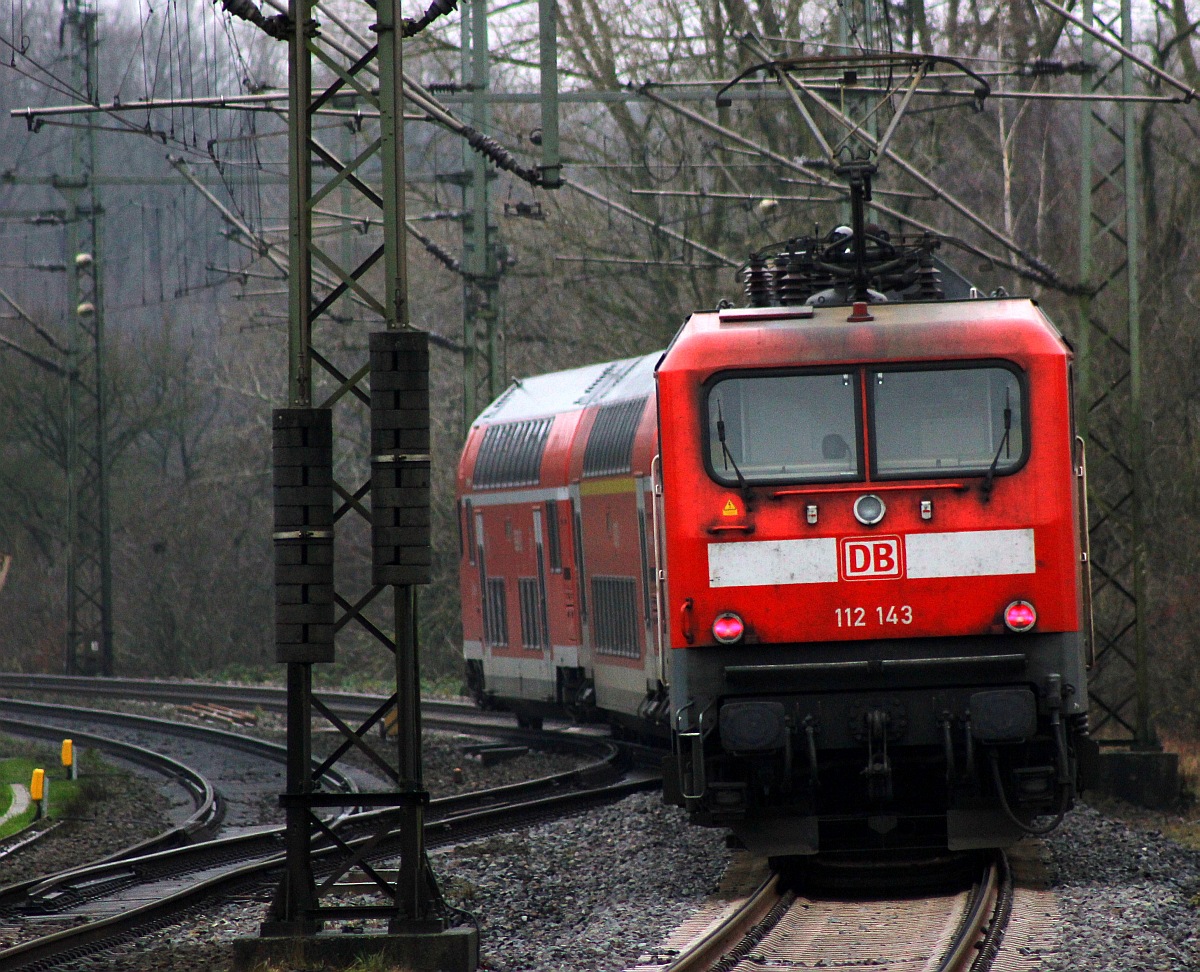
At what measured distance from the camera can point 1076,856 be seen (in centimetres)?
1133

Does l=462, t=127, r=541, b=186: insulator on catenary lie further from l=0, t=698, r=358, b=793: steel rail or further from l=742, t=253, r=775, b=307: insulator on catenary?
l=0, t=698, r=358, b=793: steel rail

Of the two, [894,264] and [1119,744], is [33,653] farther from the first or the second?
[894,264]

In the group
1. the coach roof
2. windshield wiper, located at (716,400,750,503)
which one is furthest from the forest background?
windshield wiper, located at (716,400,750,503)

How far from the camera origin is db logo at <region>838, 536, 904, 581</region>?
9.74 meters

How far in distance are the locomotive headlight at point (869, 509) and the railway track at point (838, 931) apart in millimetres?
1994

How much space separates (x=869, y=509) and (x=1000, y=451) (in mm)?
747

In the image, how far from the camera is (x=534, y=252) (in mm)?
29281

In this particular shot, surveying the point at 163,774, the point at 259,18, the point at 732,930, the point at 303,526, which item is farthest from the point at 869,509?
the point at 163,774

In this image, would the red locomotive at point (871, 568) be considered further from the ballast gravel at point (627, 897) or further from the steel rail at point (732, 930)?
the ballast gravel at point (627, 897)

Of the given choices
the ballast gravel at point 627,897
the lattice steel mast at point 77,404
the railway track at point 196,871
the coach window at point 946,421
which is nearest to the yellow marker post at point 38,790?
the ballast gravel at point 627,897

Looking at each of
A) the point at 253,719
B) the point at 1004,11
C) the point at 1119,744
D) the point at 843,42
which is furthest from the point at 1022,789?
the point at 1004,11

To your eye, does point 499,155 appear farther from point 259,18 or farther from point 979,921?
point 979,921

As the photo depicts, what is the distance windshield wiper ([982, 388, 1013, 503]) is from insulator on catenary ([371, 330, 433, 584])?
2.89 meters

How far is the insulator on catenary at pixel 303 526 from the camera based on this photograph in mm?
9203
